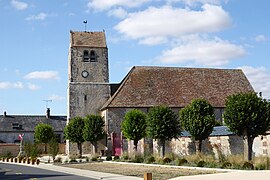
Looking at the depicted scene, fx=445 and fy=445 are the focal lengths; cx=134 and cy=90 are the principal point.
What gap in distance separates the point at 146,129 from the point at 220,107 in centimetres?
1461

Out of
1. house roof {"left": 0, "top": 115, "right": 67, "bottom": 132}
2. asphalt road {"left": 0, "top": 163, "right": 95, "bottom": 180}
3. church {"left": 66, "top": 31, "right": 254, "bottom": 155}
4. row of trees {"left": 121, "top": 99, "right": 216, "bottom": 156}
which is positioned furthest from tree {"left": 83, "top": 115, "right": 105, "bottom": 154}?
house roof {"left": 0, "top": 115, "right": 67, "bottom": 132}

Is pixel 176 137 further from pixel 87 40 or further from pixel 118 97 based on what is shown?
pixel 87 40

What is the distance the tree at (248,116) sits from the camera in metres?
27.3

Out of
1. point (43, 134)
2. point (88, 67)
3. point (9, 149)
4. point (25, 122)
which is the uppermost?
point (88, 67)

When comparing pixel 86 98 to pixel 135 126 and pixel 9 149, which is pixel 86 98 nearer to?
pixel 9 149

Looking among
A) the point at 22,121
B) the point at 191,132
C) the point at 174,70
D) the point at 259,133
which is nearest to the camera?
the point at 259,133

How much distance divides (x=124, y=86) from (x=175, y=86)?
625 centimetres

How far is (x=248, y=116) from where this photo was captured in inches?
1083

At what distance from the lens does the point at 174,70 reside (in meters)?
55.7

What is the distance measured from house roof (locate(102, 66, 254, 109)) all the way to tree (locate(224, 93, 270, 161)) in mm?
22669

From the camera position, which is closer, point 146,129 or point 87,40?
point 146,129

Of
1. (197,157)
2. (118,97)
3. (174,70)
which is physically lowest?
(197,157)

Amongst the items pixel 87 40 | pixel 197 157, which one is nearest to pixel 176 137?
pixel 197 157

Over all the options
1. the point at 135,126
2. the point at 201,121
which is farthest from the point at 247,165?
the point at 135,126
